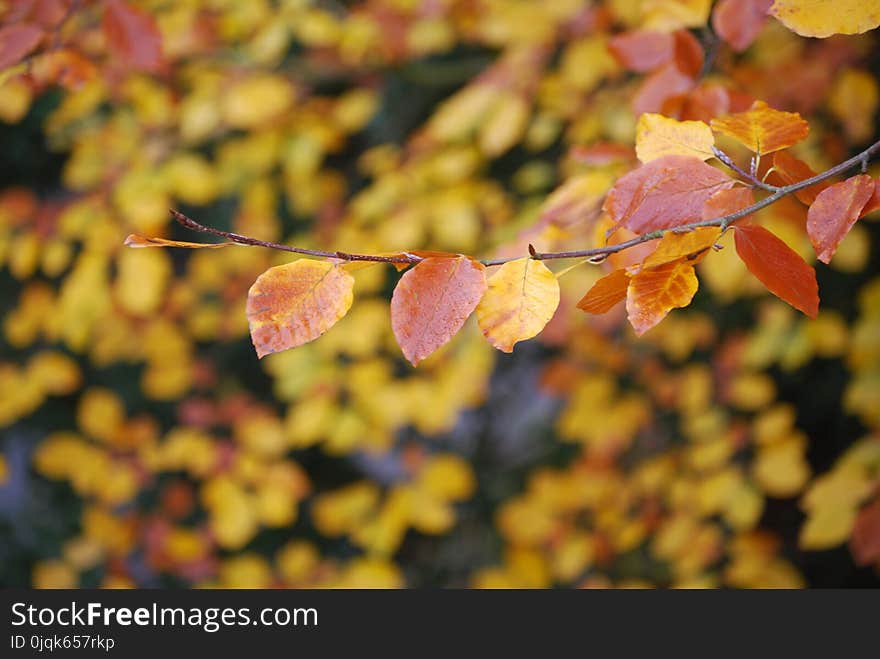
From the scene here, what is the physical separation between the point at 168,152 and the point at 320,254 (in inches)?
50.4

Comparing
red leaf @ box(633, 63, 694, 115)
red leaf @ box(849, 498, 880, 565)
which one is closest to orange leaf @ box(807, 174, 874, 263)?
red leaf @ box(633, 63, 694, 115)

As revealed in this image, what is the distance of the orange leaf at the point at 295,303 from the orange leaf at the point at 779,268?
0.30 metres

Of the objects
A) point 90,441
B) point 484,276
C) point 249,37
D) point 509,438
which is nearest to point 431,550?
point 509,438

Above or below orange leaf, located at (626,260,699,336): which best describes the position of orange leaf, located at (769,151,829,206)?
above

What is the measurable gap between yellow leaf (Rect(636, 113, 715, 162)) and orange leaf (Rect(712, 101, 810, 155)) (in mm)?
25

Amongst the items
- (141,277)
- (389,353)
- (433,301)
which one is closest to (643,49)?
(433,301)

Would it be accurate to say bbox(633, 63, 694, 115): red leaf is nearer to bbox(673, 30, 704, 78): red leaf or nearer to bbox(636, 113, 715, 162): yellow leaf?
bbox(673, 30, 704, 78): red leaf

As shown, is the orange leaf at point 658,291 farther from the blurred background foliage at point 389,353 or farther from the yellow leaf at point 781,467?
the yellow leaf at point 781,467

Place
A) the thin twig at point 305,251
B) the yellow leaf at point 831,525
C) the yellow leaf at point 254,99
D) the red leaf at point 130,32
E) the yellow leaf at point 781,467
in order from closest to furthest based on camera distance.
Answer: the thin twig at point 305,251
the red leaf at point 130,32
the yellow leaf at point 831,525
the yellow leaf at point 254,99
the yellow leaf at point 781,467

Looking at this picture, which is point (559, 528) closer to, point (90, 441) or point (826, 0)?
point (90, 441)

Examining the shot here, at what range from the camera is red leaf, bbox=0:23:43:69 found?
87cm

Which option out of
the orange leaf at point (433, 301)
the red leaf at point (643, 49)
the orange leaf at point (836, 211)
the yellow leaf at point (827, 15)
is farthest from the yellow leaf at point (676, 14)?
the orange leaf at point (433, 301)

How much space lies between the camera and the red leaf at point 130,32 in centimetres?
107

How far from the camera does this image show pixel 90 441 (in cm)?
218
